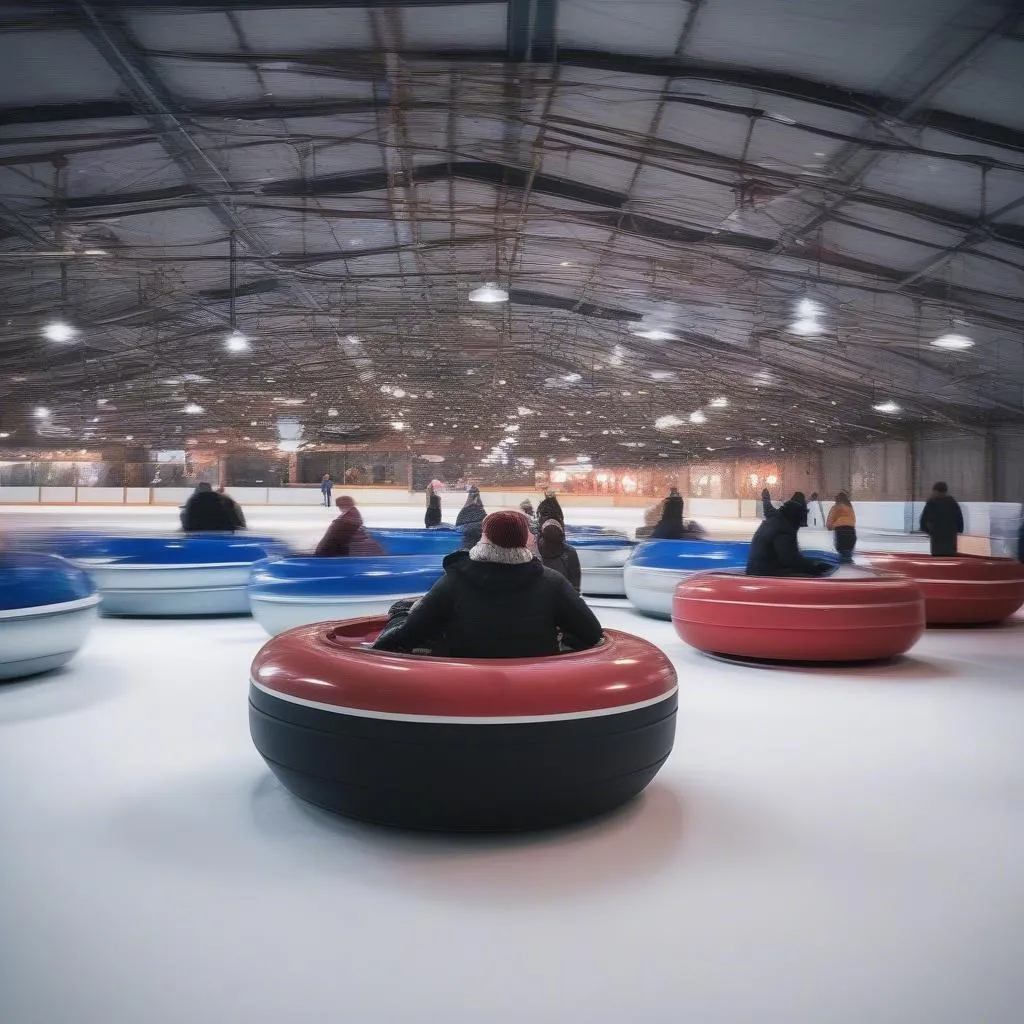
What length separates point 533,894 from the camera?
2688 mm

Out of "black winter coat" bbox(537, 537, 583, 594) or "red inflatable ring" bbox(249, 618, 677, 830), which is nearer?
"red inflatable ring" bbox(249, 618, 677, 830)

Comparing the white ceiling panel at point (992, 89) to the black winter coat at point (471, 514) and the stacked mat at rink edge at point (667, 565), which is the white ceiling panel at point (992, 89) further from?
the black winter coat at point (471, 514)

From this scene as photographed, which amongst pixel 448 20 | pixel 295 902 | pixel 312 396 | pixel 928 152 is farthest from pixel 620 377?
pixel 295 902

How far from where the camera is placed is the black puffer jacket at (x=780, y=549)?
668 cm

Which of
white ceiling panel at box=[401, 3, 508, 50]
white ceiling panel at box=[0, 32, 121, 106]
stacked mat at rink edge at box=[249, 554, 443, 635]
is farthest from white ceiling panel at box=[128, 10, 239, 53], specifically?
stacked mat at rink edge at box=[249, 554, 443, 635]

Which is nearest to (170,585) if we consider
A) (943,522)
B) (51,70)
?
(51,70)

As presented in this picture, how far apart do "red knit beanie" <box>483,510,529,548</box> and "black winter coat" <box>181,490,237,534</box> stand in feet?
26.1

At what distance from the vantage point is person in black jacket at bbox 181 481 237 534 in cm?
1041

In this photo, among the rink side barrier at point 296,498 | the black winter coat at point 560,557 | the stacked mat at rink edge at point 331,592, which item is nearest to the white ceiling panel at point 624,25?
the black winter coat at point 560,557

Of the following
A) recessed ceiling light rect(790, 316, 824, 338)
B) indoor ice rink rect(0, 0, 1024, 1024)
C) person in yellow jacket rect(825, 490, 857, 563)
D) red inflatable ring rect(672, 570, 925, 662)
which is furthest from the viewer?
recessed ceiling light rect(790, 316, 824, 338)

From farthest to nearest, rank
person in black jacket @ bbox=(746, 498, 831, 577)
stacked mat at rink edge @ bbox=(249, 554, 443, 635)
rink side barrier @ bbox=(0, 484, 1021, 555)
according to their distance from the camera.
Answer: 1. rink side barrier @ bbox=(0, 484, 1021, 555)
2. stacked mat at rink edge @ bbox=(249, 554, 443, 635)
3. person in black jacket @ bbox=(746, 498, 831, 577)

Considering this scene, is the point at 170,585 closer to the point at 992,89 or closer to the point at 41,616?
the point at 41,616

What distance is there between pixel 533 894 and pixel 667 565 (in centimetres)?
664

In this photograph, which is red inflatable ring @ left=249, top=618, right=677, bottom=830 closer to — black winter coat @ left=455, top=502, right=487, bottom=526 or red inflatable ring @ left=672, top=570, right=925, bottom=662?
red inflatable ring @ left=672, top=570, right=925, bottom=662
